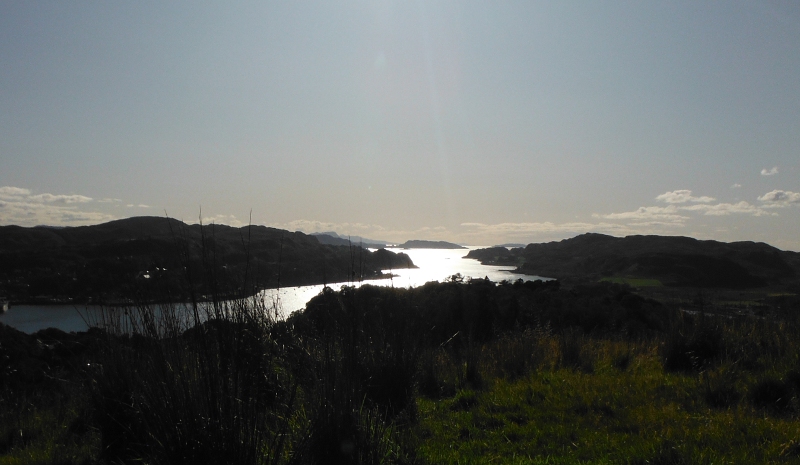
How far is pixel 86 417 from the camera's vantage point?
482 cm

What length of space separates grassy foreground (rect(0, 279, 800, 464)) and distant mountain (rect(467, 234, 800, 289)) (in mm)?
24718

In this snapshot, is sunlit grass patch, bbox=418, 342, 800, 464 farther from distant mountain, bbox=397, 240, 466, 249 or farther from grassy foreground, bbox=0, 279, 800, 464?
distant mountain, bbox=397, 240, 466, 249

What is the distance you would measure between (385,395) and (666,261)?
3628 cm

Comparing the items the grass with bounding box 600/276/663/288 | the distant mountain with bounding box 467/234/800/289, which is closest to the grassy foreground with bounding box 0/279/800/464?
the grass with bounding box 600/276/663/288

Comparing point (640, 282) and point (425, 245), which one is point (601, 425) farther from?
point (425, 245)

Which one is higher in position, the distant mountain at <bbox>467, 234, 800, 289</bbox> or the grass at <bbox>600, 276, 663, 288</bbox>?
the distant mountain at <bbox>467, 234, 800, 289</bbox>

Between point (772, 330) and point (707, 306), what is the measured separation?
3.44 ft

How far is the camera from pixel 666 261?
35125 millimetres

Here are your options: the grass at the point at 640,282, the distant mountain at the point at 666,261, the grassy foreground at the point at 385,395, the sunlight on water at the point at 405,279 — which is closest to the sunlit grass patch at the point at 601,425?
the grassy foreground at the point at 385,395

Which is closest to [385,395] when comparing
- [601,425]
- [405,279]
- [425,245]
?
[601,425]

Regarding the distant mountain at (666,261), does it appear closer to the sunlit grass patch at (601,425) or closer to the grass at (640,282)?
the grass at (640,282)

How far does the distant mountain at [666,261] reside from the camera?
99.7 ft

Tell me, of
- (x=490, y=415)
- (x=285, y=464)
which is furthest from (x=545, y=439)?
(x=285, y=464)

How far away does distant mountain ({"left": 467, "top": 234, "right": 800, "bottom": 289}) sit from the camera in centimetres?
3039
